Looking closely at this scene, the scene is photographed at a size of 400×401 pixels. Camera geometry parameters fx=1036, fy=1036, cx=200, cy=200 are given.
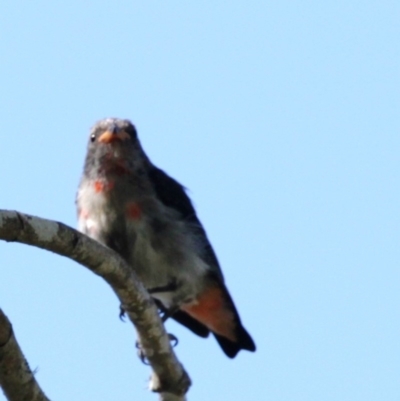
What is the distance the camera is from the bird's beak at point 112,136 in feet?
25.7

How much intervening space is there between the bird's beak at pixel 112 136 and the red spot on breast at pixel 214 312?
1.32 meters

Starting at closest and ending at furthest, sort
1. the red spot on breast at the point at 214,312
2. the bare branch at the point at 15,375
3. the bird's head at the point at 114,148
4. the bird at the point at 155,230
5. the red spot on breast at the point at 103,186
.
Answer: the bare branch at the point at 15,375 → the bird at the point at 155,230 → the red spot on breast at the point at 103,186 → the bird's head at the point at 114,148 → the red spot on breast at the point at 214,312

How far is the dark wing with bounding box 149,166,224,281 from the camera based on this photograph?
306 inches

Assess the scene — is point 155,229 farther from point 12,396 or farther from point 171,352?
point 12,396

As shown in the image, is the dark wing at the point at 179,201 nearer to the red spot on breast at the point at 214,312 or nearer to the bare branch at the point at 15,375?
the red spot on breast at the point at 214,312

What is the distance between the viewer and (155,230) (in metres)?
7.42

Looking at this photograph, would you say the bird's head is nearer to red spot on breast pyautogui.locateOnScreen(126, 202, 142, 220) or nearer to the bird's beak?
the bird's beak

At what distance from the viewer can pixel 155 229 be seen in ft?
24.3

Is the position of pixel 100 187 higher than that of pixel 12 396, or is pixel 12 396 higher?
pixel 100 187

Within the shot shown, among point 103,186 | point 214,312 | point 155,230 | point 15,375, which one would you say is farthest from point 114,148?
point 15,375

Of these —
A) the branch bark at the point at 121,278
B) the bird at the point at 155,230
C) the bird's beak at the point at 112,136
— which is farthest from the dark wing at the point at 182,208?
the branch bark at the point at 121,278

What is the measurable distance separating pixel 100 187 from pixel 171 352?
1.92m

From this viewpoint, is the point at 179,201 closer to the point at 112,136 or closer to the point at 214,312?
the point at 112,136

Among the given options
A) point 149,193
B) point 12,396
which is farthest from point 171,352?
point 149,193
